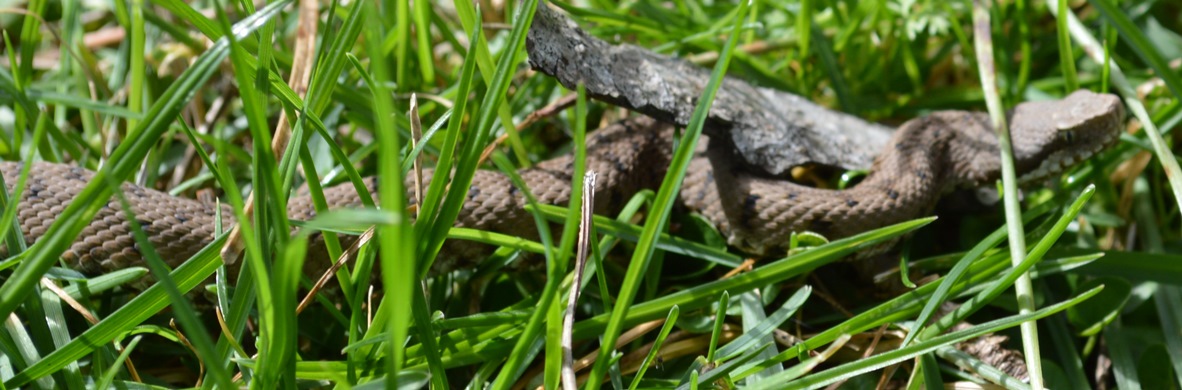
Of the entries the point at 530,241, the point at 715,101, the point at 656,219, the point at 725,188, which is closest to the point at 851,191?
the point at 725,188

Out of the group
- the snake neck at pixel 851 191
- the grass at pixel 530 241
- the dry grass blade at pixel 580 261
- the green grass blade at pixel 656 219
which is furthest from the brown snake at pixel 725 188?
the green grass blade at pixel 656 219

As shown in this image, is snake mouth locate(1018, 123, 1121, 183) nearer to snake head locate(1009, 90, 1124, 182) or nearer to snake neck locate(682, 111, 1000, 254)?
snake head locate(1009, 90, 1124, 182)

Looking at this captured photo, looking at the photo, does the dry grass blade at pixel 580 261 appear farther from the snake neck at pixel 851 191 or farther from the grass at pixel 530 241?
the snake neck at pixel 851 191

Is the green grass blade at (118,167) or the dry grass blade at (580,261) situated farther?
the dry grass blade at (580,261)

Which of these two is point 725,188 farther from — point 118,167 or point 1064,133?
point 118,167

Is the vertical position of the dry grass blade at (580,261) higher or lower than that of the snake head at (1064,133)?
lower

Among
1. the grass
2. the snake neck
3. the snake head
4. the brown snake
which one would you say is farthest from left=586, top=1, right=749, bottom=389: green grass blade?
the snake head

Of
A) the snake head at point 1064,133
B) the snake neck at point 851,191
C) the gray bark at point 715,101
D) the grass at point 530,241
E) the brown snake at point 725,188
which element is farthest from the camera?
the snake head at point 1064,133

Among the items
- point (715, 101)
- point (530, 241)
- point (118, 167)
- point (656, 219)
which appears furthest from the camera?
point (715, 101)
